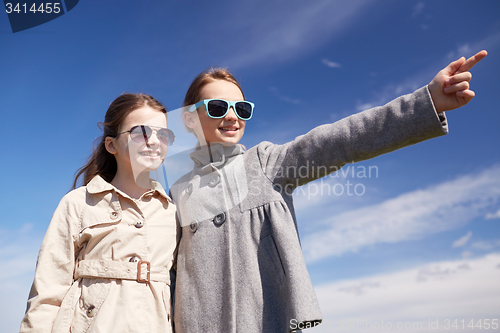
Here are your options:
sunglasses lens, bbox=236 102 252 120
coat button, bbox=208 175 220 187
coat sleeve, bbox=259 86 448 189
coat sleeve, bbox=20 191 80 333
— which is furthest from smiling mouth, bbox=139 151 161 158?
coat sleeve, bbox=259 86 448 189

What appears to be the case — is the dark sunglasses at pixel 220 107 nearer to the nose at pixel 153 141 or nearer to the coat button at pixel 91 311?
the nose at pixel 153 141

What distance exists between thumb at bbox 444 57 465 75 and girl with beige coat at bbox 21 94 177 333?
7.21 ft

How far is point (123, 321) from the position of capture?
2607 mm

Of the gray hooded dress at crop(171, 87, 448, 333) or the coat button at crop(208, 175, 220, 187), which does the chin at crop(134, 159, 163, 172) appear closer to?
the gray hooded dress at crop(171, 87, 448, 333)

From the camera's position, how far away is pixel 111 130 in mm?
3479

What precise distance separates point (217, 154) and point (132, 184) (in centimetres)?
77

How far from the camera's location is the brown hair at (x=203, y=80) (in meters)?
3.44

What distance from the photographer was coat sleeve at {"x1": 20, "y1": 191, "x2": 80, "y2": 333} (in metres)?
2.56

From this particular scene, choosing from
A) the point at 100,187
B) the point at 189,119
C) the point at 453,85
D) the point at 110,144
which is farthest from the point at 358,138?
the point at 110,144

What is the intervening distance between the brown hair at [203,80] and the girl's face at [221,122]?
62 millimetres

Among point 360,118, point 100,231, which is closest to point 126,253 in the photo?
point 100,231

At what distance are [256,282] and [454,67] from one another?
182 cm

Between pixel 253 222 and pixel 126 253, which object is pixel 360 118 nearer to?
pixel 253 222

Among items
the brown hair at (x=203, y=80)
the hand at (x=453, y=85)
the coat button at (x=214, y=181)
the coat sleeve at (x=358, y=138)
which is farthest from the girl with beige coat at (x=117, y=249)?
the hand at (x=453, y=85)
